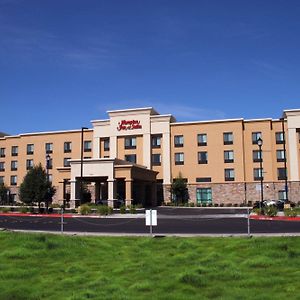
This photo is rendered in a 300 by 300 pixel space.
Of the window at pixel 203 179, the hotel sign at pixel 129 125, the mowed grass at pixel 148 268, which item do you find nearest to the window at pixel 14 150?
the hotel sign at pixel 129 125

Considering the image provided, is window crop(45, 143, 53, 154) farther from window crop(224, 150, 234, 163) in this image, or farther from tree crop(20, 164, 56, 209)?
tree crop(20, 164, 56, 209)

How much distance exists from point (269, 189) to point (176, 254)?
2276 inches

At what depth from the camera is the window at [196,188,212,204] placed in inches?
2788

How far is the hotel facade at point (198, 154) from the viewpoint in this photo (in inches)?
2685

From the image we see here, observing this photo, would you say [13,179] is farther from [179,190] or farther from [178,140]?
[179,190]

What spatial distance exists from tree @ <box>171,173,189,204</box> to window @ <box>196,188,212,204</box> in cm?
177

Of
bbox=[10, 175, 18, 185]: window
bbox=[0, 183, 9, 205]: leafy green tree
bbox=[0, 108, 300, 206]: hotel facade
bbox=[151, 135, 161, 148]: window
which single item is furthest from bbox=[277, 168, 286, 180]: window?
bbox=[10, 175, 18, 185]: window

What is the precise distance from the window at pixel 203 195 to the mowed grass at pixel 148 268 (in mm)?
55278

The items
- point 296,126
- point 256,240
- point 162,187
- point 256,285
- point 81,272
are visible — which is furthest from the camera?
point 162,187

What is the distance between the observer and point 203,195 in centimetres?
7131

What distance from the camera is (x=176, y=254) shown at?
13.2 metres

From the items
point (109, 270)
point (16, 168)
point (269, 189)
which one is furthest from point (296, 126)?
point (109, 270)

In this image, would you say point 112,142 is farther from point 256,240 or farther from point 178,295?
point 178,295

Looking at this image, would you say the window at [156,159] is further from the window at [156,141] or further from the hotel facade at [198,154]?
the window at [156,141]
